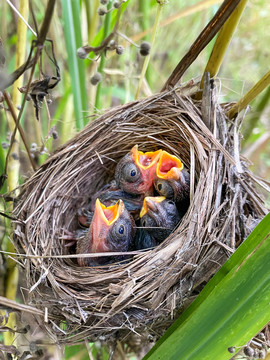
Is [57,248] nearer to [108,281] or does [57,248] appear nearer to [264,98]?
[108,281]

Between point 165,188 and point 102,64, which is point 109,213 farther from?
point 102,64

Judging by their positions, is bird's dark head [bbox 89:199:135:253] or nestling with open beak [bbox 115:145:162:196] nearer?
bird's dark head [bbox 89:199:135:253]

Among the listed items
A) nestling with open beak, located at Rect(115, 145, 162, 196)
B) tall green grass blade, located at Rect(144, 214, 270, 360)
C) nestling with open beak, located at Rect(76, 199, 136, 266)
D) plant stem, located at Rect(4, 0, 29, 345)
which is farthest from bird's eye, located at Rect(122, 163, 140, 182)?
tall green grass blade, located at Rect(144, 214, 270, 360)

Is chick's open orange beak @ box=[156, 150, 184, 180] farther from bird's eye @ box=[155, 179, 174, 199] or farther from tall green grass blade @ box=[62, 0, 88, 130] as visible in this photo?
tall green grass blade @ box=[62, 0, 88, 130]

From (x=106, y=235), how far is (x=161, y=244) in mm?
195

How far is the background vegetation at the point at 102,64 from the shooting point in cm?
89

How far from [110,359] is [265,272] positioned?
1.54 ft

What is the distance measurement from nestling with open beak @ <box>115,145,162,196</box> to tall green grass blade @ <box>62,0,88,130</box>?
19 centimetres

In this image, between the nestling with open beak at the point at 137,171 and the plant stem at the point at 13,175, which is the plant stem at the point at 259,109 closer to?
the nestling with open beak at the point at 137,171

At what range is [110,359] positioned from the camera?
2.64 feet

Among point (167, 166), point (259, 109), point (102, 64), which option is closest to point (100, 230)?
point (167, 166)

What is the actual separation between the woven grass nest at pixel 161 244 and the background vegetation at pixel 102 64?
6 cm

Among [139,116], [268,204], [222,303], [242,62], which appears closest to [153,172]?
[139,116]

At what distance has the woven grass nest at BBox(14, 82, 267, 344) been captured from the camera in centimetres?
71
